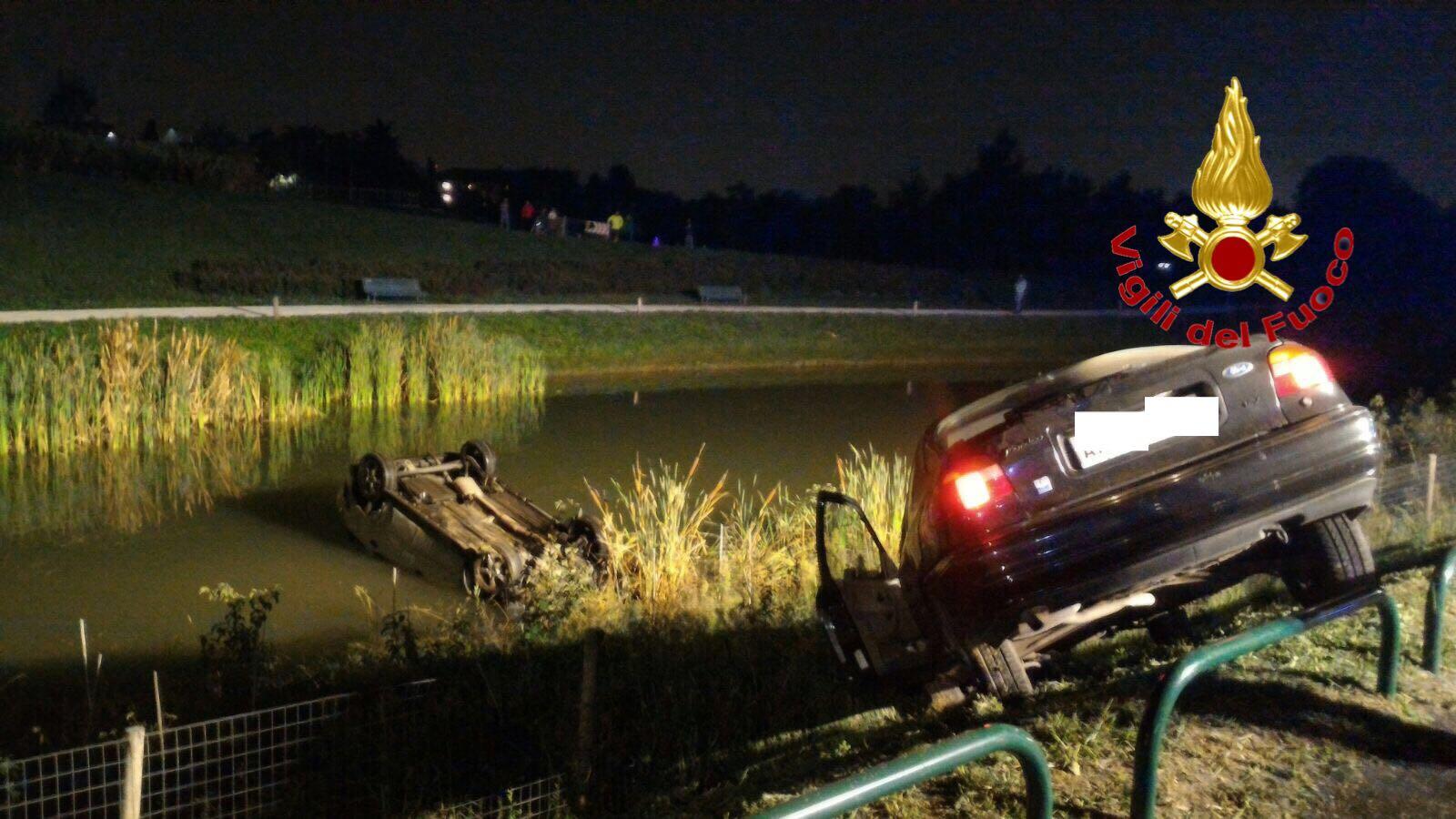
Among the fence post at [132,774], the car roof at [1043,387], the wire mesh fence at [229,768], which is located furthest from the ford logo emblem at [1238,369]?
the fence post at [132,774]

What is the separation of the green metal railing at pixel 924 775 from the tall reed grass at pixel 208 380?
53.8 ft

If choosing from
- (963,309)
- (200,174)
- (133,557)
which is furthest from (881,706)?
(200,174)

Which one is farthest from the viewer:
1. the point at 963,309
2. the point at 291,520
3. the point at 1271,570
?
the point at 963,309

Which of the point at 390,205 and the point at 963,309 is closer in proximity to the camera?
the point at 963,309

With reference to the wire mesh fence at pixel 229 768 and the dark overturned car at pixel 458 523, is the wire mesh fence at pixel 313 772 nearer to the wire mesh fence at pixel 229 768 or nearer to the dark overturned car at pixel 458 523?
→ the wire mesh fence at pixel 229 768

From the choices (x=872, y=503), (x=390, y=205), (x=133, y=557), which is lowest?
(x=133, y=557)

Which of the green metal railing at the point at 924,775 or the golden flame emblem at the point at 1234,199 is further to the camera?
the golden flame emblem at the point at 1234,199

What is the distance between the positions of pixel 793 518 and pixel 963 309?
31.1 metres

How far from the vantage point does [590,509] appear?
46.1 feet

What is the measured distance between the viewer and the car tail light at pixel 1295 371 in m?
5.43

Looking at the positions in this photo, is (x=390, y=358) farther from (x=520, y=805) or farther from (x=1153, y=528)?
(x=1153, y=528)

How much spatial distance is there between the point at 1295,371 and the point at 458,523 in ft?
23.9

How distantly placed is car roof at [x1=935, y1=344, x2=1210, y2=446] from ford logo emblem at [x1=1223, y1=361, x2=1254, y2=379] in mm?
187

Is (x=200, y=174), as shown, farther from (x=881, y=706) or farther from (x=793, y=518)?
(x=881, y=706)
